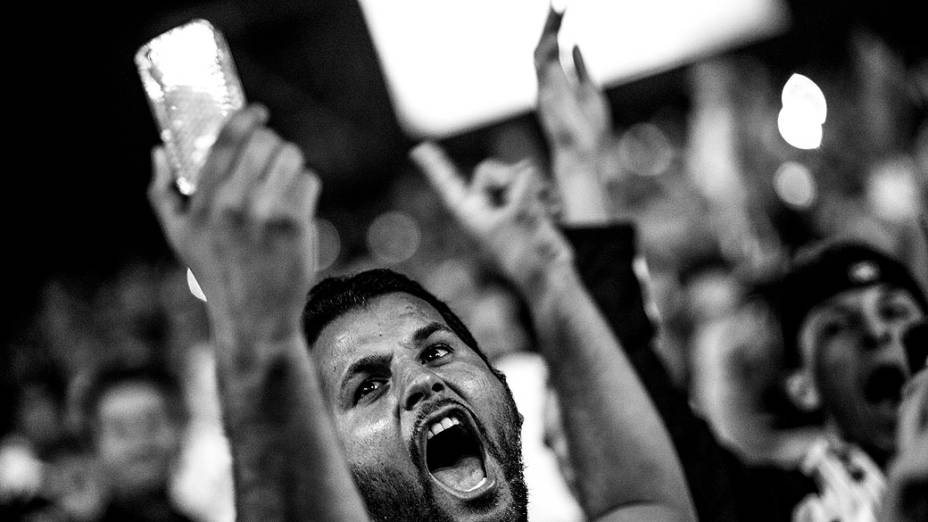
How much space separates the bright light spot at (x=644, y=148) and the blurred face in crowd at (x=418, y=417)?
552cm

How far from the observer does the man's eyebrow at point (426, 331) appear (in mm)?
1753

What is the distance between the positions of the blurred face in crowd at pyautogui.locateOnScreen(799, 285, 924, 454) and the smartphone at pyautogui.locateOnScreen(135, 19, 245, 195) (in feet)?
5.39

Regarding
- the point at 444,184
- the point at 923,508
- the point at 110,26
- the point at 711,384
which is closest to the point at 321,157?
the point at 110,26

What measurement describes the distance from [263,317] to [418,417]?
54 cm

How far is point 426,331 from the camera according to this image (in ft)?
5.80

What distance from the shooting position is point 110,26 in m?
5.55

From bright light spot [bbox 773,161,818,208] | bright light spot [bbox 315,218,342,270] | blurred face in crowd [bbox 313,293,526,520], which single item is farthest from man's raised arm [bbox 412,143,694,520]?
bright light spot [bbox 315,218,342,270]

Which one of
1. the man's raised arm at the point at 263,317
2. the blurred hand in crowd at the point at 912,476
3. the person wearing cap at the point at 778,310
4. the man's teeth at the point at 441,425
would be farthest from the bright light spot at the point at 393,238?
the man's raised arm at the point at 263,317

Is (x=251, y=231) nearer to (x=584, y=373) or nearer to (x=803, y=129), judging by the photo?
(x=584, y=373)

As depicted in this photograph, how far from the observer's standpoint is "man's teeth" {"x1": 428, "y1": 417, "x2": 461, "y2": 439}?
160 centimetres

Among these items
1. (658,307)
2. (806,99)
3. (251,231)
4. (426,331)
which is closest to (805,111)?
(806,99)

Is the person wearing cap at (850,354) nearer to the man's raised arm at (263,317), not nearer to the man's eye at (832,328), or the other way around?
the man's eye at (832,328)

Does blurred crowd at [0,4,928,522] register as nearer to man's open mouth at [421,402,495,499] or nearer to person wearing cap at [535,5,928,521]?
person wearing cap at [535,5,928,521]

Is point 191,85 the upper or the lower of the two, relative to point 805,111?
upper
